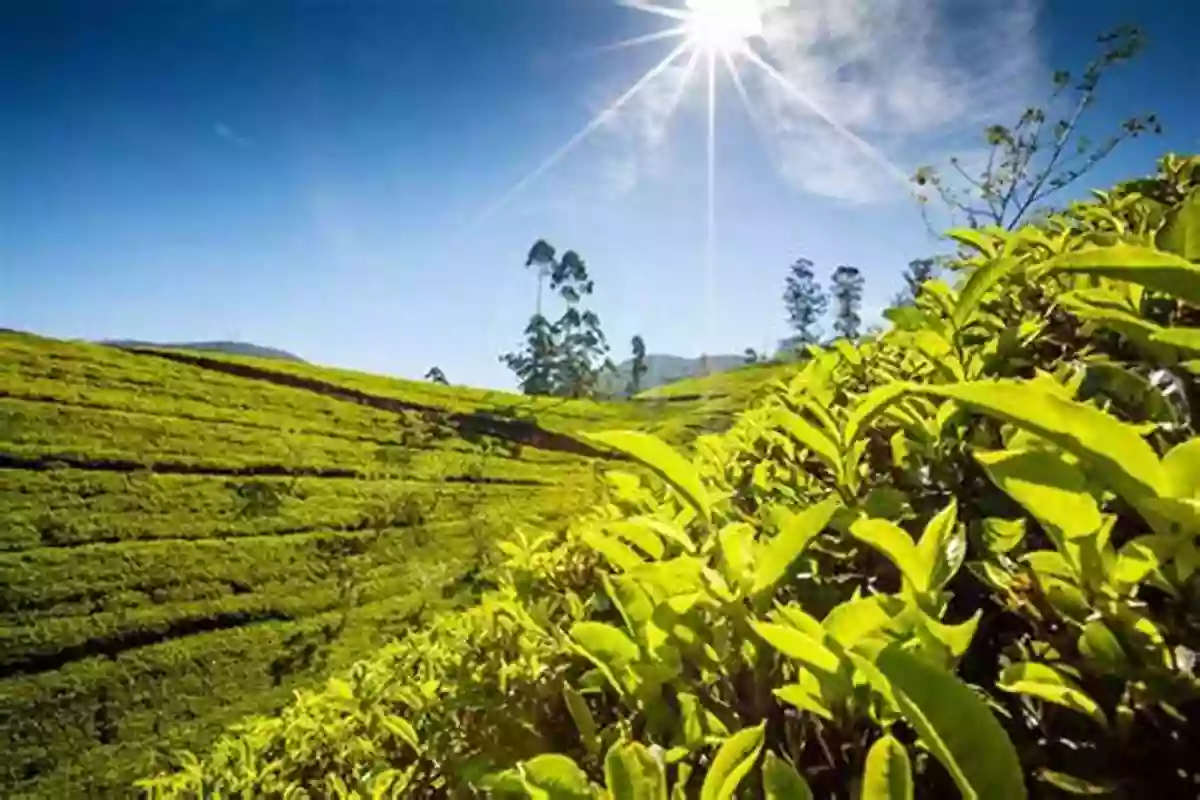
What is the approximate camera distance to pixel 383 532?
15.9 meters

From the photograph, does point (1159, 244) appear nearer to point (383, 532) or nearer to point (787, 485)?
point (787, 485)

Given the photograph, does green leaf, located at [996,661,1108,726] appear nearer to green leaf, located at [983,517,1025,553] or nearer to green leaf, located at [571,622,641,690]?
green leaf, located at [983,517,1025,553]

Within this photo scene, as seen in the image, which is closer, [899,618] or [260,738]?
[899,618]

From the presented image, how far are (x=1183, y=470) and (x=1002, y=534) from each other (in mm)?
246

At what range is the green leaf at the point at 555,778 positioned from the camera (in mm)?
464

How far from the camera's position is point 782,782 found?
40 centimetres

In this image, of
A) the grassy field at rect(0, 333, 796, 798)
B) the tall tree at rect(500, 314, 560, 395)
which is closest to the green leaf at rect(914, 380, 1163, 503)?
the grassy field at rect(0, 333, 796, 798)

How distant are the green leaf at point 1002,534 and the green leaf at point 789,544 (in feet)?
0.44

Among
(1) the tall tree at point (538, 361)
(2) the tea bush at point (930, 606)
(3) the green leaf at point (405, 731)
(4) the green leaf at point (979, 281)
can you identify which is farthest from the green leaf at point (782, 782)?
(1) the tall tree at point (538, 361)

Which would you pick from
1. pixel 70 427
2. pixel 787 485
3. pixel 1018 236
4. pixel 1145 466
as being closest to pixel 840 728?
pixel 1145 466

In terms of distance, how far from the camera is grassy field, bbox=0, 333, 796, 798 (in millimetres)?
10461

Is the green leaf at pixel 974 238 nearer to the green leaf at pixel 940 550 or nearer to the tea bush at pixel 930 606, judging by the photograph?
the tea bush at pixel 930 606

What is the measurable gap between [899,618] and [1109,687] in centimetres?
12

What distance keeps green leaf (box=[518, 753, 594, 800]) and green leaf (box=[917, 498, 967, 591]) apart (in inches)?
9.1
